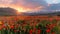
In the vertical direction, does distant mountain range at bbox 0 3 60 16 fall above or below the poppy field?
above

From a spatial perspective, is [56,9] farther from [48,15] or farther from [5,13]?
[5,13]

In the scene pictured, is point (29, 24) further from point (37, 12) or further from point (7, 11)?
point (7, 11)

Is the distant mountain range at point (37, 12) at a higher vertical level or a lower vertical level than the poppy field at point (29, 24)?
higher

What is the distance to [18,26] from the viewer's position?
1.90 meters

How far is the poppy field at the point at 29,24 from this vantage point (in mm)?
1847

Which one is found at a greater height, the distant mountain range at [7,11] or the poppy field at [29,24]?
the distant mountain range at [7,11]

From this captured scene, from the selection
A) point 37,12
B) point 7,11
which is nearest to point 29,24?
point 37,12

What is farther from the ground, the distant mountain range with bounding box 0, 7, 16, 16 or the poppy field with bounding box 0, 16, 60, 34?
the distant mountain range with bounding box 0, 7, 16, 16

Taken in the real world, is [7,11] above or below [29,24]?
above

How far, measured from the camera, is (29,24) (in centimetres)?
188

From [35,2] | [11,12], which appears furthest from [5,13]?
[35,2]

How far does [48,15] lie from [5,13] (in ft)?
1.49

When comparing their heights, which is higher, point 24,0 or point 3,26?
point 24,0

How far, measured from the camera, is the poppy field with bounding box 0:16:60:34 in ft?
6.06
